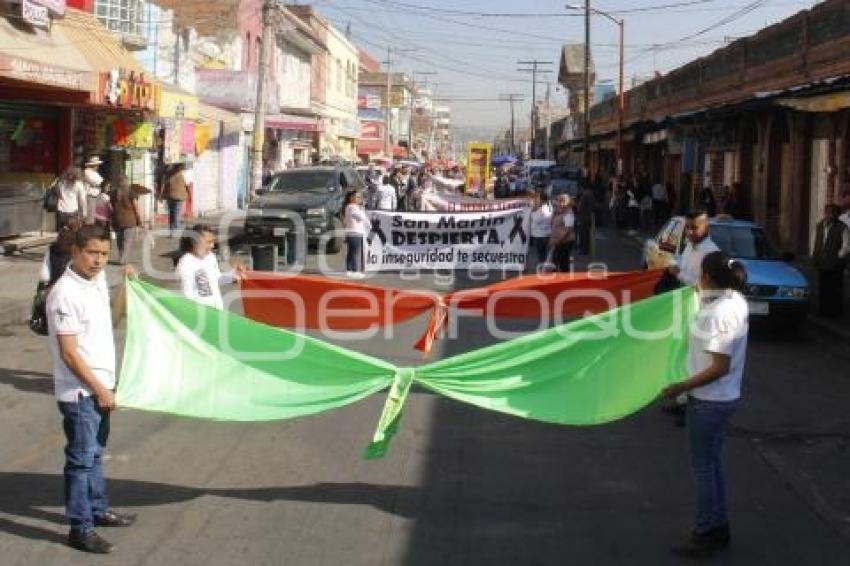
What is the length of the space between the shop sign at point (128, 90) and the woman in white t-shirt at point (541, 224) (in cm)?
988

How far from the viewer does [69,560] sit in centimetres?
551

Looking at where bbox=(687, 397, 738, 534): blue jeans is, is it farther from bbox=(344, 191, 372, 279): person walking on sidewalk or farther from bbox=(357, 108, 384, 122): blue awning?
bbox=(357, 108, 384, 122): blue awning

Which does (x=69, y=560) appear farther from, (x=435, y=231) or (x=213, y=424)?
(x=435, y=231)

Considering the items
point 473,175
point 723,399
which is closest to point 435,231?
point 723,399

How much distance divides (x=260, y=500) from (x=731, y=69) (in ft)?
94.1

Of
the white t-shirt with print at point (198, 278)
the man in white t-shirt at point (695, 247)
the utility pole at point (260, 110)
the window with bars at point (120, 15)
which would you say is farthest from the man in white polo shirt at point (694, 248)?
the window with bars at point (120, 15)

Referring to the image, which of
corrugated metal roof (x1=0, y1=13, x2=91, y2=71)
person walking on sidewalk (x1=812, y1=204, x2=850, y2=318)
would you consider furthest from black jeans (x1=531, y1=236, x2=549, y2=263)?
corrugated metal roof (x1=0, y1=13, x2=91, y2=71)

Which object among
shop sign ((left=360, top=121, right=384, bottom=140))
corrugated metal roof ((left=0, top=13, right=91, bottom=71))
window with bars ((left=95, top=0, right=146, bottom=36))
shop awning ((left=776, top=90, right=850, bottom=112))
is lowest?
shop awning ((left=776, top=90, right=850, bottom=112))

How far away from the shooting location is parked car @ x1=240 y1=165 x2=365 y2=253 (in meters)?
24.2

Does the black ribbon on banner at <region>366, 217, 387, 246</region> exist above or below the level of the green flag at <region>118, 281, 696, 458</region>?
above

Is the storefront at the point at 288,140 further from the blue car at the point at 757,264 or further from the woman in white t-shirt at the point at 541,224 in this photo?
the blue car at the point at 757,264

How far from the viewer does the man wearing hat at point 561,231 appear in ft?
57.1

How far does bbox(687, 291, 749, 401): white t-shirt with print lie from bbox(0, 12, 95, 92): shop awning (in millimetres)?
15126

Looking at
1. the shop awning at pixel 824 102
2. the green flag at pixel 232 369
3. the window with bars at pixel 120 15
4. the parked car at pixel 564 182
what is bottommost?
the green flag at pixel 232 369
